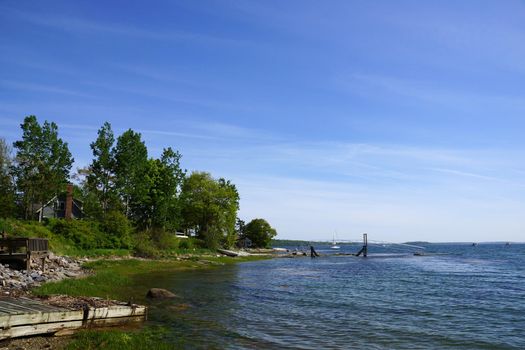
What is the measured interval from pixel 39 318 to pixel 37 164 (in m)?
52.0

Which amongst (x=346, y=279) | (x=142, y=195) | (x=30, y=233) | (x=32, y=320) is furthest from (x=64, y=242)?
(x=32, y=320)

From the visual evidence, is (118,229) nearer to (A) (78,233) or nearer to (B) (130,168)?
(A) (78,233)

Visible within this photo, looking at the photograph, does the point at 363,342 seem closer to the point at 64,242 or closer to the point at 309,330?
the point at 309,330

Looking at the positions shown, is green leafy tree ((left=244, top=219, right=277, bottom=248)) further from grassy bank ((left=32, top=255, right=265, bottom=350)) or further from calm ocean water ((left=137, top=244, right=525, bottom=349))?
calm ocean water ((left=137, top=244, right=525, bottom=349))

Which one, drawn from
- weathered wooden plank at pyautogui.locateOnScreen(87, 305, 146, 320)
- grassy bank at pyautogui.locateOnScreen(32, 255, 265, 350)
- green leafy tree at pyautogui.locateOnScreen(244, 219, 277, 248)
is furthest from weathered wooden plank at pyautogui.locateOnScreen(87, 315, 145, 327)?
green leafy tree at pyautogui.locateOnScreen(244, 219, 277, 248)

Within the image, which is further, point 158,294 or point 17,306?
point 158,294

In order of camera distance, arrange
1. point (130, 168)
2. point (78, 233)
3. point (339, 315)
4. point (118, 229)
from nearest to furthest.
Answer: point (339, 315) < point (78, 233) < point (118, 229) < point (130, 168)

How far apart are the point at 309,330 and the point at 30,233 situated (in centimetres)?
3527

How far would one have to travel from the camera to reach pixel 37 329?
17.7m

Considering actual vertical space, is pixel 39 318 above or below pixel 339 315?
above

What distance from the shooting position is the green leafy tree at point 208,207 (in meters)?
97.1

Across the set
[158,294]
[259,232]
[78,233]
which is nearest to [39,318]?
[158,294]

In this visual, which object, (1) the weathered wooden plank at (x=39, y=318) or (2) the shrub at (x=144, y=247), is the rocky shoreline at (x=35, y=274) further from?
(2) the shrub at (x=144, y=247)

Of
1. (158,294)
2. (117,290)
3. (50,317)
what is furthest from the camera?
(117,290)
